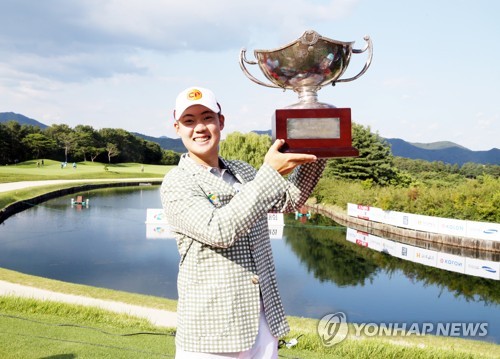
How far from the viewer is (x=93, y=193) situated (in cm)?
3656

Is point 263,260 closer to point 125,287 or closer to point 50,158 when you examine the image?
point 125,287

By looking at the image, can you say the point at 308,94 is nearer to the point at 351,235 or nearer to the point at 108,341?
the point at 108,341

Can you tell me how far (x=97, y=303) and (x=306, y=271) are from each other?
272 inches

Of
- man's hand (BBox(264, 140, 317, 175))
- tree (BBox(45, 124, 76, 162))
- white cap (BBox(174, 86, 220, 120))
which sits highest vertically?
tree (BBox(45, 124, 76, 162))

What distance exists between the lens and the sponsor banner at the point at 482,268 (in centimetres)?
1324

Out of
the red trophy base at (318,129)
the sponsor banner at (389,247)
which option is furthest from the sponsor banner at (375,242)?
the red trophy base at (318,129)

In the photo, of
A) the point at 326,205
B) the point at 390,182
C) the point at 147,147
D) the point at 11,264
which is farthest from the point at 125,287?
the point at 147,147

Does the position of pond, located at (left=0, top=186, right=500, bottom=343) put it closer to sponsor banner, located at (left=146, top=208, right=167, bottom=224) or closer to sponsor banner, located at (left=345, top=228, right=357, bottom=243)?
sponsor banner, located at (left=345, top=228, right=357, bottom=243)

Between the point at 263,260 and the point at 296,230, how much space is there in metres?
19.2

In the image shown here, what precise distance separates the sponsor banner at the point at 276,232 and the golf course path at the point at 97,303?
11431mm

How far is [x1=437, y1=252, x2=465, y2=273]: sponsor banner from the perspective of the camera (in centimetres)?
1403

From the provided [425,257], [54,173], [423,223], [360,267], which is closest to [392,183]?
[423,223]

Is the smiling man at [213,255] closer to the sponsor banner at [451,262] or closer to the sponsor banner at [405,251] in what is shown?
the sponsor banner at [451,262]
